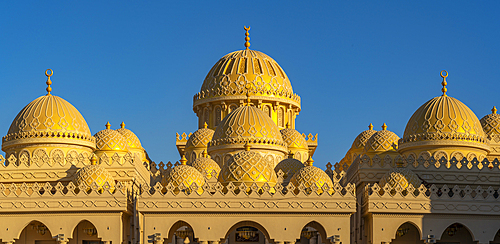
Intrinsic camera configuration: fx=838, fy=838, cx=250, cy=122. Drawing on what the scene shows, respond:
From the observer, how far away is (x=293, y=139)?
48531 mm

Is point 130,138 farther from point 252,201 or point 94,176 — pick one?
point 252,201

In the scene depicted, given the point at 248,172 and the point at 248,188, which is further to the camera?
the point at 248,172

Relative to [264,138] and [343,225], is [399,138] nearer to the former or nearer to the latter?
[264,138]

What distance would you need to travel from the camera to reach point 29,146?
41.8 meters

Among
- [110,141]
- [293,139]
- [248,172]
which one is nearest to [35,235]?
[110,141]

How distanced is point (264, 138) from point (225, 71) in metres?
10.2

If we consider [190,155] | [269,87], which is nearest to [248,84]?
[269,87]

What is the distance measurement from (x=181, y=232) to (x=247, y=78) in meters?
16.8

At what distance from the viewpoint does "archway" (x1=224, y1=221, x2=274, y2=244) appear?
35.9 m

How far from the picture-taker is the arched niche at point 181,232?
36906 millimetres

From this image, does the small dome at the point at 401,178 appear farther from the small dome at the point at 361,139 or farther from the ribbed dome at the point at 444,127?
the small dome at the point at 361,139

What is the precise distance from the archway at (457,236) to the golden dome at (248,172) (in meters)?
7.86

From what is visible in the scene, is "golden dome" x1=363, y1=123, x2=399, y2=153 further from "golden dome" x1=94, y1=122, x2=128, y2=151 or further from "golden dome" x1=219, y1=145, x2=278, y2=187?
"golden dome" x1=94, y1=122, x2=128, y2=151

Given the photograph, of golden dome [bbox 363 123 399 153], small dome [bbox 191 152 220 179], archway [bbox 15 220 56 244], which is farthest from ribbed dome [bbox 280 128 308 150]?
archway [bbox 15 220 56 244]
